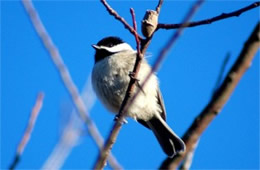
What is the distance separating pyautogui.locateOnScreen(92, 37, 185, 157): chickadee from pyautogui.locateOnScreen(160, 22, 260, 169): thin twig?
101 inches

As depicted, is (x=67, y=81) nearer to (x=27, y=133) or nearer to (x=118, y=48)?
(x=27, y=133)

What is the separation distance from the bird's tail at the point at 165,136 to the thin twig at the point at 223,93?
124 inches

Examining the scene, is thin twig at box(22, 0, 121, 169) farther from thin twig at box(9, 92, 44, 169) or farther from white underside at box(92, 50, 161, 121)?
white underside at box(92, 50, 161, 121)

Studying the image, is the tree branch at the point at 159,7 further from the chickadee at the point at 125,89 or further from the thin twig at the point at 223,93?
the chickadee at the point at 125,89

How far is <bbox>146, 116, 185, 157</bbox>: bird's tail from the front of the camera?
13.8 ft

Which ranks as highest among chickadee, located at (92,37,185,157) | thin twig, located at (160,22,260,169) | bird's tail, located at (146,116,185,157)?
thin twig, located at (160,22,260,169)

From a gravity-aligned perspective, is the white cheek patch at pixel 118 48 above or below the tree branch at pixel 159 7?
below

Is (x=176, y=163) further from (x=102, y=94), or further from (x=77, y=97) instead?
(x=102, y=94)

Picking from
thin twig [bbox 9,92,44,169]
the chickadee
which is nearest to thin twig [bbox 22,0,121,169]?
thin twig [bbox 9,92,44,169]

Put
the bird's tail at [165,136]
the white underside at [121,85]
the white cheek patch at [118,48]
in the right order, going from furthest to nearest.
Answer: the white cheek patch at [118,48]
the bird's tail at [165,136]
the white underside at [121,85]

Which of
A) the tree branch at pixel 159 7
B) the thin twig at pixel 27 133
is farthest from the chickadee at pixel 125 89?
the thin twig at pixel 27 133

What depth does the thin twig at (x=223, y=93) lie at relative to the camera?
40.5 inches

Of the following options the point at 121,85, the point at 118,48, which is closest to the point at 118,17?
the point at 121,85

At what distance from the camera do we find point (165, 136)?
4309mm
